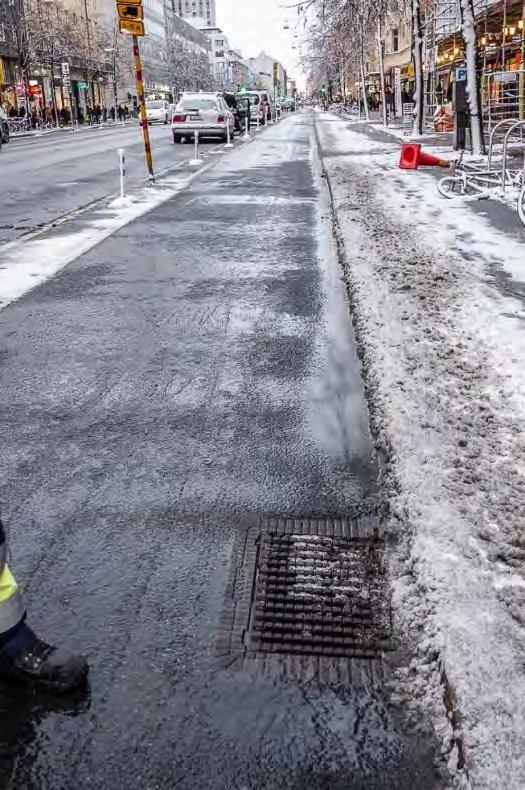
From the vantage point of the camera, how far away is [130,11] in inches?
600

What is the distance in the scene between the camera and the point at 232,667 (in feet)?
7.33

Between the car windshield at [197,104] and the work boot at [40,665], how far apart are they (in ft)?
100

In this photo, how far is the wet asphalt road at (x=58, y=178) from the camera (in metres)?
12.3

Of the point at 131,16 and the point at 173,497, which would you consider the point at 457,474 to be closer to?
the point at 173,497

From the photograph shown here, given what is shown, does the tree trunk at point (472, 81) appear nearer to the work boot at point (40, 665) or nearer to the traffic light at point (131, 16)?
the traffic light at point (131, 16)

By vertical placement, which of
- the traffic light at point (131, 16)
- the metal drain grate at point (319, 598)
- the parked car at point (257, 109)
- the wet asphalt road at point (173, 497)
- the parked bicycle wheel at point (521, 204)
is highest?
the parked car at point (257, 109)

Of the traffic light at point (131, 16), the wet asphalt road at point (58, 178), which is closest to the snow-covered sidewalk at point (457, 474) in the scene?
the wet asphalt road at point (58, 178)

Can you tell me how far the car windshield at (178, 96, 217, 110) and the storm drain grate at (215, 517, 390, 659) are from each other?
2982cm

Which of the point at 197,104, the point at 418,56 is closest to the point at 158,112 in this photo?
the point at 197,104

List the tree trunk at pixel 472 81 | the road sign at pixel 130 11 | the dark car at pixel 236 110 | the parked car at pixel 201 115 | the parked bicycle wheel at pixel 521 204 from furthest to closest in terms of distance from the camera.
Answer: the dark car at pixel 236 110
the parked car at pixel 201 115
the tree trunk at pixel 472 81
the road sign at pixel 130 11
the parked bicycle wheel at pixel 521 204

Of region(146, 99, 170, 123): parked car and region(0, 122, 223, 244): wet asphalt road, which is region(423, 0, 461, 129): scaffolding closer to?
region(0, 122, 223, 244): wet asphalt road

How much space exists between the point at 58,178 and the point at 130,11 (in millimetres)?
4385

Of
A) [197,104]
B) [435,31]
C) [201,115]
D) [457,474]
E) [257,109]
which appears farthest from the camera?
[257,109]

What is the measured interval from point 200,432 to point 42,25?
68.5m
